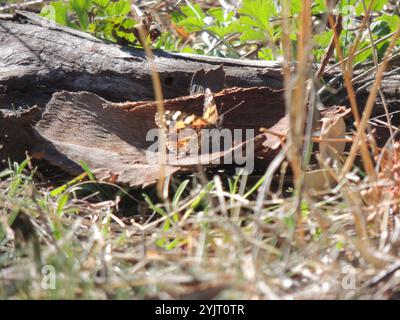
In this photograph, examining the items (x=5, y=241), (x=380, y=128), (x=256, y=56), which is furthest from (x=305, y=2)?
(x=256, y=56)

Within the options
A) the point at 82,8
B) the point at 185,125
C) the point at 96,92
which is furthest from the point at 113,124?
the point at 82,8

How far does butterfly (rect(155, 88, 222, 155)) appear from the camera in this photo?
216 cm

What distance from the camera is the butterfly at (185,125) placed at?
2.16 metres

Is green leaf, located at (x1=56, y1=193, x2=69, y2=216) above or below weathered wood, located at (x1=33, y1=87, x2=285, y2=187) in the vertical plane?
below

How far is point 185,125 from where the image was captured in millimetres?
2168

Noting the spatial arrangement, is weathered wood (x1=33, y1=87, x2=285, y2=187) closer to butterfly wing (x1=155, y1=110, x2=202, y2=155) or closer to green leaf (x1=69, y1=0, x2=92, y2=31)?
butterfly wing (x1=155, y1=110, x2=202, y2=155)

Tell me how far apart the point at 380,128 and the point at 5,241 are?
4.18 ft

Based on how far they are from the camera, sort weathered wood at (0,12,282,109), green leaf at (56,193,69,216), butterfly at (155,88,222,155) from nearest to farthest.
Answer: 1. green leaf at (56,193,69,216)
2. butterfly at (155,88,222,155)
3. weathered wood at (0,12,282,109)
